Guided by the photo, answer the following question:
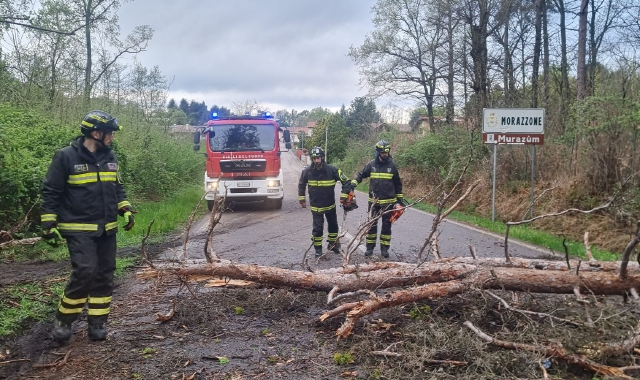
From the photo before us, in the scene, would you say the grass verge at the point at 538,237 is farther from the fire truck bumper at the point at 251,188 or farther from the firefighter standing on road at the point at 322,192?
the fire truck bumper at the point at 251,188

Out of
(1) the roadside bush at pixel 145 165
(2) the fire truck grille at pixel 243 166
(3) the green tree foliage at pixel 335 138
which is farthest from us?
(3) the green tree foliage at pixel 335 138

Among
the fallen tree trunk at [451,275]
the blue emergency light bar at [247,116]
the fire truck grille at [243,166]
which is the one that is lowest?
the fallen tree trunk at [451,275]

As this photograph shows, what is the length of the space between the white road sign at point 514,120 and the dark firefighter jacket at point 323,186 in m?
5.72

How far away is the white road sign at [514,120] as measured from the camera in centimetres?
1178

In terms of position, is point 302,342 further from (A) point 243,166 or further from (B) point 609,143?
(A) point 243,166

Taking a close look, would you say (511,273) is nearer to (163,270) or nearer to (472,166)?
(163,270)

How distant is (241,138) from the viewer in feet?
47.2

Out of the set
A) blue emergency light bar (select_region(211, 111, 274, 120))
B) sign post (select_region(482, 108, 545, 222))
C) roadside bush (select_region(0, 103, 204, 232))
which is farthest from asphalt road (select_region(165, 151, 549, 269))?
blue emergency light bar (select_region(211, 111, 274, 120))

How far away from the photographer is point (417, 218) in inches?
536

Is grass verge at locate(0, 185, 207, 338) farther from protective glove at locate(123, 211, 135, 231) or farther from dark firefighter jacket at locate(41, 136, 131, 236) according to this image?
protective glove at locate(123, 211, 135, 231)

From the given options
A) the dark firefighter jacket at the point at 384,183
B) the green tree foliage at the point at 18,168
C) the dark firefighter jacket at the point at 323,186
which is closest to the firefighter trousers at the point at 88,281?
the green tree foliage at the point at 18,168

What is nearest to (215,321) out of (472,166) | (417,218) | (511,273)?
(511,273)

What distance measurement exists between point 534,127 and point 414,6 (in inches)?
931

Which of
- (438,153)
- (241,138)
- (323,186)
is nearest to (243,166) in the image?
(241,138)
